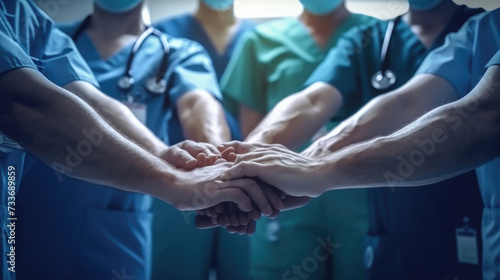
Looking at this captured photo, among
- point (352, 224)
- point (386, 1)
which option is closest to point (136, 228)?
point (352, 224)

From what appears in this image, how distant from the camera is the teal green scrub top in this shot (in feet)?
4.22

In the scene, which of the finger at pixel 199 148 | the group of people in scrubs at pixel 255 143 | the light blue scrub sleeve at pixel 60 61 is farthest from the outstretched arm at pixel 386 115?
the light blue scrub sleeve at pixel 60 61

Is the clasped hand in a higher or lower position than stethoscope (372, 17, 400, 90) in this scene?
lower

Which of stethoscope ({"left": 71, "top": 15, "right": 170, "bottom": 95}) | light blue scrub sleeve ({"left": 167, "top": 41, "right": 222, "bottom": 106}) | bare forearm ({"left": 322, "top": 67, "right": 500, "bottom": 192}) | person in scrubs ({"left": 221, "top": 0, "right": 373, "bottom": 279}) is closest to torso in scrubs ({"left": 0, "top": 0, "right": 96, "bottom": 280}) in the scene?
stethoscope ({"left": 71, "top": 15, "right": 170, "bottom": 95})

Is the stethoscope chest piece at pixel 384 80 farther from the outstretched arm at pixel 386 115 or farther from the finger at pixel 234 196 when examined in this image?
the finger at pixel 234 196

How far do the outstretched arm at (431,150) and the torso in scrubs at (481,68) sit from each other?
0.08 metres

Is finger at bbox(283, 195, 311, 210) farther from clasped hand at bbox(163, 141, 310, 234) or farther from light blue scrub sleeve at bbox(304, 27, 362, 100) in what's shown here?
light blue scrub sleeve at bbox(304, 27, 362, 100)

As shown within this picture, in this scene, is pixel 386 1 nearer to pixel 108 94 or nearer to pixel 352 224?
pixel 352 224

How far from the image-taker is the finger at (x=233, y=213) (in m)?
0.94

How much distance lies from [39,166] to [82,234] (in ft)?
0.55

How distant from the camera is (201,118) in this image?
1.14m

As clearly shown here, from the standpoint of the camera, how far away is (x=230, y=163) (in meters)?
0.94

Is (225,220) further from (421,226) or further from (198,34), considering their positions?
(198,34)

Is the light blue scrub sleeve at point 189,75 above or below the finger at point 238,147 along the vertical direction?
above
